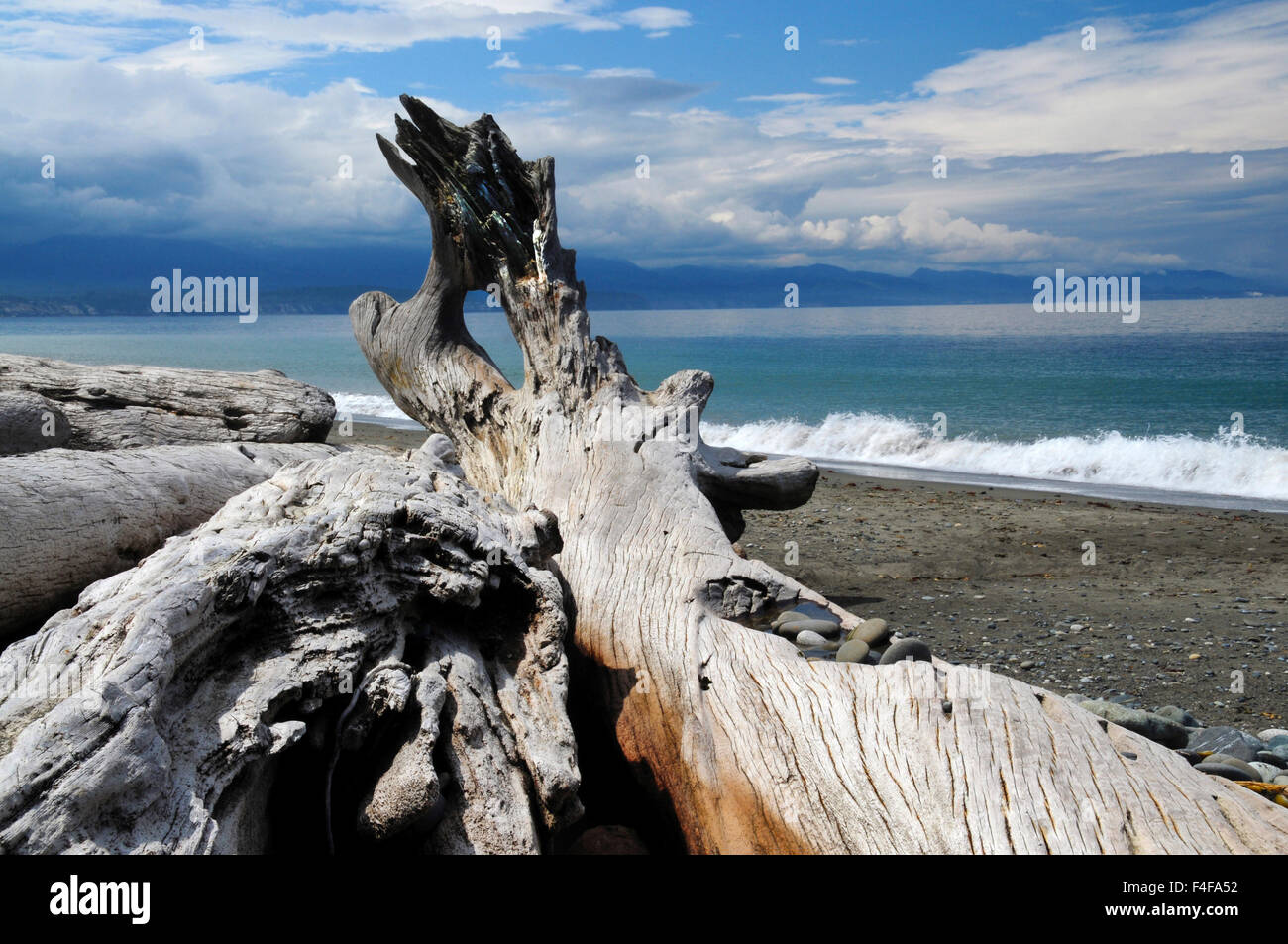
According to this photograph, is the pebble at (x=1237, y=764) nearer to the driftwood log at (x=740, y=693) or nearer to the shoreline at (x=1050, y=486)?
the driftwood log at (x=740, y=693)

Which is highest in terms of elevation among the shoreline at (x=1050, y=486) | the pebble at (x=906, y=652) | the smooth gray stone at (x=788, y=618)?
the smooth gray stone at (x=788, y=618)

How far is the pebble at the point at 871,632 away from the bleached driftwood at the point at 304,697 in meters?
2.13

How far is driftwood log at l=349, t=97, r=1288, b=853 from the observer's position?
7.84ft

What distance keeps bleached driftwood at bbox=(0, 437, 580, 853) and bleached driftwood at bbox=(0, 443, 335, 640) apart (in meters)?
0.81

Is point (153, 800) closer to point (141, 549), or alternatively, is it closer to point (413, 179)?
point (141, 549)

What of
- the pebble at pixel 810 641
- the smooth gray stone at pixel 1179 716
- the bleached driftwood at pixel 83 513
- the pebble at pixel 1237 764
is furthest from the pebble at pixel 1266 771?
the bleached driftwood at pixel 83 513

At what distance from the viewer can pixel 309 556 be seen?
9.34ft

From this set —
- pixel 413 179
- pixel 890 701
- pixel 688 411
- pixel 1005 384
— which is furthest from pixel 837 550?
pixel 1005 384

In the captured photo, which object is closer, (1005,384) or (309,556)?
(309,556)

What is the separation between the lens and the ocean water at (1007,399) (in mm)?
15930

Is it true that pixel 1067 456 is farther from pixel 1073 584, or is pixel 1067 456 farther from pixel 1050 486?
pixel 1073 584

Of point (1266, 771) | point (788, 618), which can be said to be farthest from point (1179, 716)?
point (788, 618)

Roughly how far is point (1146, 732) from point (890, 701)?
2.11 m
